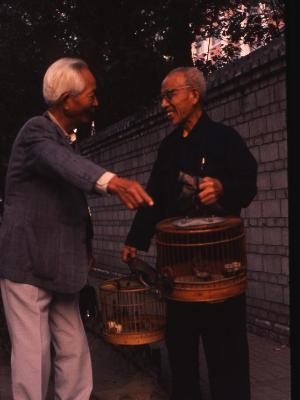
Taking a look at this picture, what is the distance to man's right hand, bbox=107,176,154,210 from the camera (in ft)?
9.36

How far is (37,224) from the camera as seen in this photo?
335 centimetres

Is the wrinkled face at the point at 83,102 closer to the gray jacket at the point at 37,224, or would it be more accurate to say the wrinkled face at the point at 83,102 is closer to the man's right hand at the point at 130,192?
the gray jacket at the point at 37,224

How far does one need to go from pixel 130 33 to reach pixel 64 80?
10.7m

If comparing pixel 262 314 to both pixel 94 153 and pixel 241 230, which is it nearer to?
pixel 241 230

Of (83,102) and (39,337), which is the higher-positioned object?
(83,102)

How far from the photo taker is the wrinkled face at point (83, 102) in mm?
3416

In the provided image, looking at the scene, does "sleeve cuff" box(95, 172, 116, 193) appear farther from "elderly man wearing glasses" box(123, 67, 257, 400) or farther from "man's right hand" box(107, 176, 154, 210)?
"elderly man wearing glasses" box(123, 67, 257, 400)

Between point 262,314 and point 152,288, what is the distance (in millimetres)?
3563

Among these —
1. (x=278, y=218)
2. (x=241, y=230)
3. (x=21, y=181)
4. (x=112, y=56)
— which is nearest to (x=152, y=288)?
(x=241, y=230)

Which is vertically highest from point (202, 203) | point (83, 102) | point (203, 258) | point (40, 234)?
point (83, 102)

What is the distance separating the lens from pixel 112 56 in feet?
46.5

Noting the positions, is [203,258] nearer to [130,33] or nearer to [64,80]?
[64,80]

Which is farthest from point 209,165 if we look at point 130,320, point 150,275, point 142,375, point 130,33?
point 130,33

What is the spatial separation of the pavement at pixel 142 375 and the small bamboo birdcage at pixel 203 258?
152 centimetres
